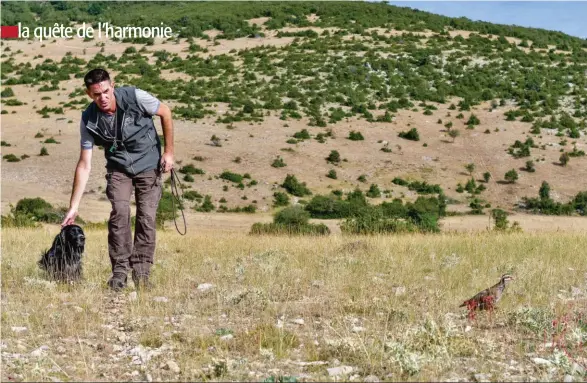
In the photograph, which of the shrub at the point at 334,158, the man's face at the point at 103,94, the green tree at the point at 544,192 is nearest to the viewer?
the man's face at the point at 103,94

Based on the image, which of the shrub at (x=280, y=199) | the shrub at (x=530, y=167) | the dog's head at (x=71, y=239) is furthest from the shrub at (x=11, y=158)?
the dog's head at (x=71, y=239)

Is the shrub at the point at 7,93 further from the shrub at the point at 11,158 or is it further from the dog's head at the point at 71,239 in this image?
the dog's head at the point at 71,239

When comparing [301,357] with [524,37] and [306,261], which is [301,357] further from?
[524,37]

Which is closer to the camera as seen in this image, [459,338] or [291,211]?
[459,338]

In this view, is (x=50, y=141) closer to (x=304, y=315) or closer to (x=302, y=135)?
(x=302, y=135)

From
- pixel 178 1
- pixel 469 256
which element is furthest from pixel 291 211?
pixel 178 1

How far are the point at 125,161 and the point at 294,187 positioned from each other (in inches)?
1123

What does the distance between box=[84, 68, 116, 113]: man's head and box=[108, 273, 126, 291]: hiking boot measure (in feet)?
5.31

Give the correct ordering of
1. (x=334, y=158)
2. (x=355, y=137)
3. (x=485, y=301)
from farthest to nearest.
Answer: (x=355, y=137) < (x=334, y=158) < (x=485, y=301)

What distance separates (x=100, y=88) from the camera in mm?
6547

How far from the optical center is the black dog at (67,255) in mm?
7215

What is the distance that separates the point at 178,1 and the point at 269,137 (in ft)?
227

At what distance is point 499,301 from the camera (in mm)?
6297

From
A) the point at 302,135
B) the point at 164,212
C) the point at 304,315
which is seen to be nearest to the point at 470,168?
the point at 302,135
